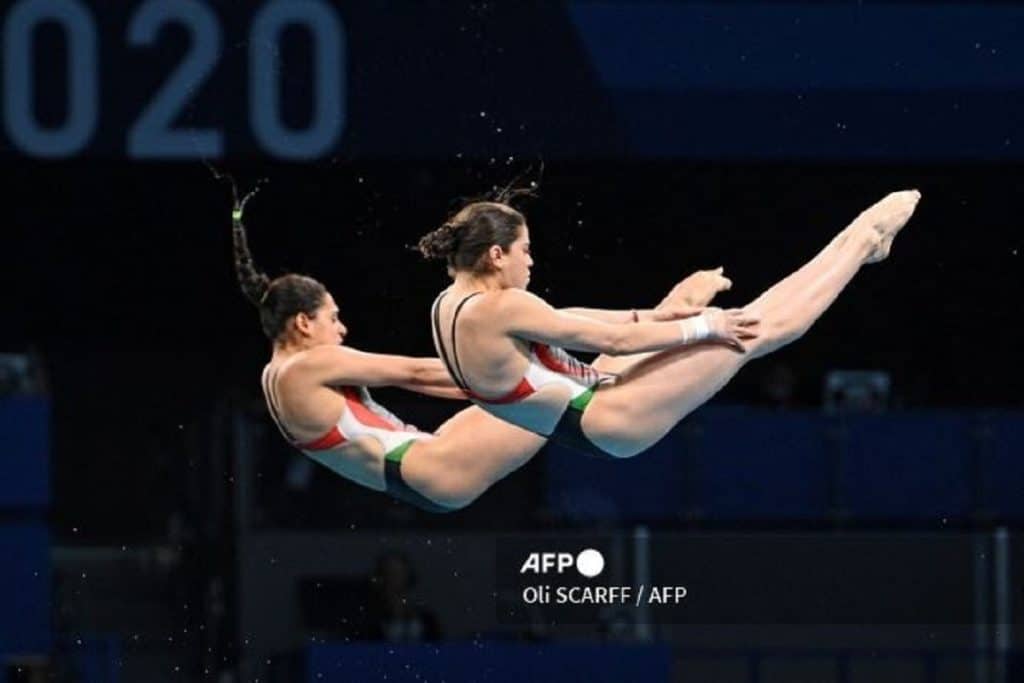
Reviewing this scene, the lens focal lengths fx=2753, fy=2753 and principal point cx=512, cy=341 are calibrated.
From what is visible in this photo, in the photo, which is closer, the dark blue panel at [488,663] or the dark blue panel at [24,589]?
the dark blue panel at [488,663]

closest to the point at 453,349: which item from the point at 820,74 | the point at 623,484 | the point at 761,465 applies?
the point at 623,484

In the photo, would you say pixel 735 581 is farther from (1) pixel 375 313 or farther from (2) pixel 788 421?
(1) pixel 375 313

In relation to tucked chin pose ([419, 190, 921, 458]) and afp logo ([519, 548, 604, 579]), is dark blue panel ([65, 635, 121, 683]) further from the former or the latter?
tucked chin pose ([419, 190, 921, 458])

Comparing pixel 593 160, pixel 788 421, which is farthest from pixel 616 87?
pixel 788 421

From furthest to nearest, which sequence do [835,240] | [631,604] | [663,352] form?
[631,604]
[835,240]
[663,352]

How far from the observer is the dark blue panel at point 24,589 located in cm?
851

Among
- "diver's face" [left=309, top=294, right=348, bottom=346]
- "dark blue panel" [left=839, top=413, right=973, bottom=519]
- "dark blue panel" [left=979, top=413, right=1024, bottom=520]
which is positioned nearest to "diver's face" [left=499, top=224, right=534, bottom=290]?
"diver's face" [left=309, top=294, right=348, bottom=346]

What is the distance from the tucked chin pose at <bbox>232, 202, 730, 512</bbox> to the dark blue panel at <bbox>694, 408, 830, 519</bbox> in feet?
3.73

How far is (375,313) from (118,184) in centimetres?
142

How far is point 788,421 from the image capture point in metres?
8.70

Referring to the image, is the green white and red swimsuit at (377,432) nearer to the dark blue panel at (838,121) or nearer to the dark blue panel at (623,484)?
the dark blue panel at (623,484)

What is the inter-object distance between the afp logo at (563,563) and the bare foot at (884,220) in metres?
1.33

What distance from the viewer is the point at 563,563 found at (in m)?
8.20

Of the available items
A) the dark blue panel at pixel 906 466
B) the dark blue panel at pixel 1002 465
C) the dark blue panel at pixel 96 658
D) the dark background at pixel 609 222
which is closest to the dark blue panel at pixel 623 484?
the dark background at pixel 609 222
